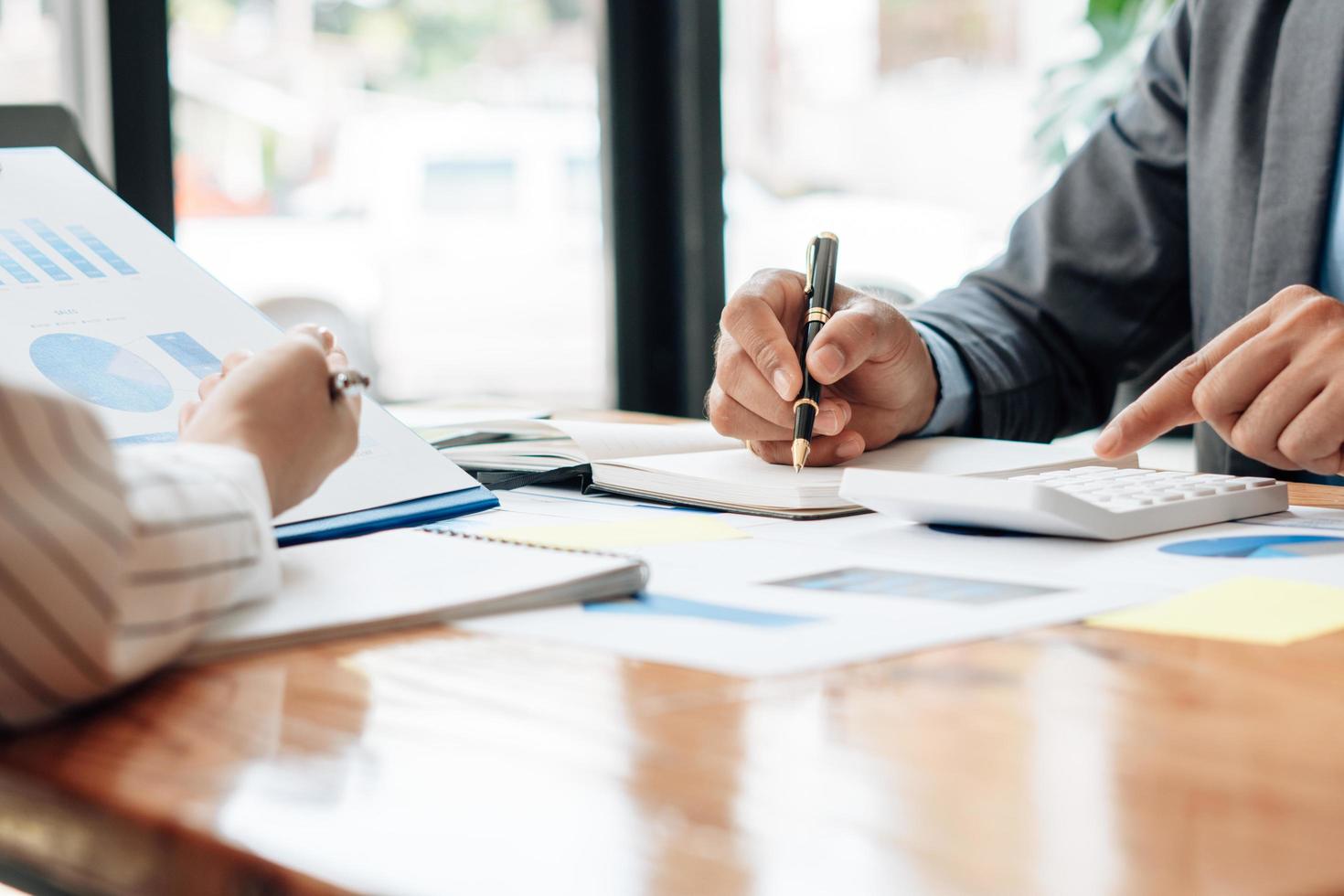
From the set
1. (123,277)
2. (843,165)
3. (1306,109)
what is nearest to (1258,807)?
(123,277)

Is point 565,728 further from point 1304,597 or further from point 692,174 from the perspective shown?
point 692,174

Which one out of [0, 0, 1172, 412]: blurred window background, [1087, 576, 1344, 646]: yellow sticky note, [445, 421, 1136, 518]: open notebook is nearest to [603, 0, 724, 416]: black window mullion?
[0, 0, 1172, 412]: blurred window background

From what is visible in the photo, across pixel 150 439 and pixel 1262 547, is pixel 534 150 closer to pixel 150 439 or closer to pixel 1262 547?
pixel 150 439

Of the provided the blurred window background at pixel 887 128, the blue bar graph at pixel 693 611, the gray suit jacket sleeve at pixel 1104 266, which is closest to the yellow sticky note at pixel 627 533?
the blue bar graph at pixel 693 611

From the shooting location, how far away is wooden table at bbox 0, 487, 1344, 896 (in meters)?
0.28

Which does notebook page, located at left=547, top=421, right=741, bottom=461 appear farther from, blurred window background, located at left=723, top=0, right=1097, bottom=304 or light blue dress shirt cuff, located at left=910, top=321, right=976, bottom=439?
blurred window background, located at left=723, top=0, right=1097, bottom=304

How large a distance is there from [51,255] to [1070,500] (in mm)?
621

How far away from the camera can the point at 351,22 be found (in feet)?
7.64

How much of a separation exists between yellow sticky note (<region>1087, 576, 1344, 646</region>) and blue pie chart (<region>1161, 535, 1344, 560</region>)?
0.21 ft

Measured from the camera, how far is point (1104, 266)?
1.27 m

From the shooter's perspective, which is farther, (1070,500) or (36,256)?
(36,256)

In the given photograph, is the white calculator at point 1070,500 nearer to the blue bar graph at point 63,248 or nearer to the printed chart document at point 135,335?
the printed chart document at point 135,335

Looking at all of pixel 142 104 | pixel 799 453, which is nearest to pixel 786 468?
pixel 799 453

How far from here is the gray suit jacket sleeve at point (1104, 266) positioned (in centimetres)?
124
